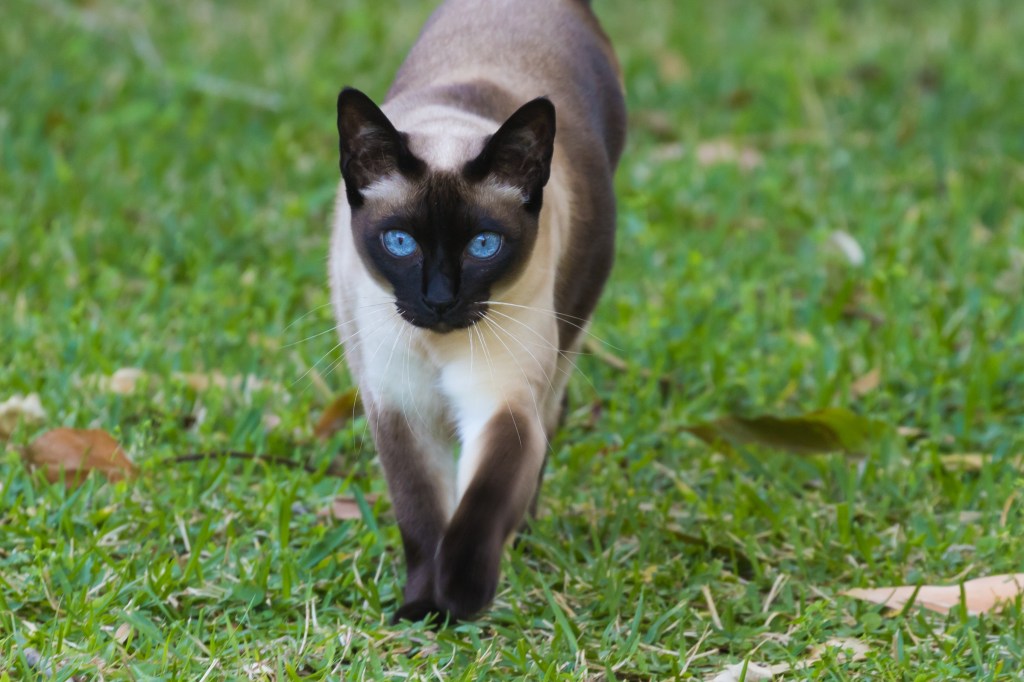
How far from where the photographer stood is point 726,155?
6793 mm

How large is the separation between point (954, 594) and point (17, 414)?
2563 mm

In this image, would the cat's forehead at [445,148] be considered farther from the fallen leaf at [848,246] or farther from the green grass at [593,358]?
the fallen leaf at [848,246]

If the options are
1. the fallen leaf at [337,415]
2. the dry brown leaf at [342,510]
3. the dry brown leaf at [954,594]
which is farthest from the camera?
the fallen leaf at [337,415]

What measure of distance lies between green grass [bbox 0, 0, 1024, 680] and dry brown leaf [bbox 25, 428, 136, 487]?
92 mm

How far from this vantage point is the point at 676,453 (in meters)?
4.52

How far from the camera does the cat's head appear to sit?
327cm

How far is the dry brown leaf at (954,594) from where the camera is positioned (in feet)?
11.7

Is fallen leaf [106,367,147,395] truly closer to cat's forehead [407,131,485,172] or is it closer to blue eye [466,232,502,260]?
cat's forehead [407,131,485,172]

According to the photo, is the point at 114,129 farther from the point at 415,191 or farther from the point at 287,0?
the point at 415,191

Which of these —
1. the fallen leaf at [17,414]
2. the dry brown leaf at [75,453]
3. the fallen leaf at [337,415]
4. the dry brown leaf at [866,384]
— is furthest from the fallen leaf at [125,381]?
the dry brown leaf at [866,384]

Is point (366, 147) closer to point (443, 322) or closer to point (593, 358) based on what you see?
point (443, 322)

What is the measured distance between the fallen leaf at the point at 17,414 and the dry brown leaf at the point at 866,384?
251 centimetres

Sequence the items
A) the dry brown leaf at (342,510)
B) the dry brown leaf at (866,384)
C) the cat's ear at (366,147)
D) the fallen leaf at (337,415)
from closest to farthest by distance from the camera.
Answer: the cat's ear at (366,147)
the dry brown leaf at (342,510)
the fallen leaf at (337,415)
the dry brown leaf at (866,384)

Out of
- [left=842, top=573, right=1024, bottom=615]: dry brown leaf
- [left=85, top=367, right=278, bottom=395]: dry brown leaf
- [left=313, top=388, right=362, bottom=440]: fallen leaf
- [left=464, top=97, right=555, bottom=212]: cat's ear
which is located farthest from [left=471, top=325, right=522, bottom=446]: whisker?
[left=85, top=367, right=278, bottom=395]: dry brown leaf
